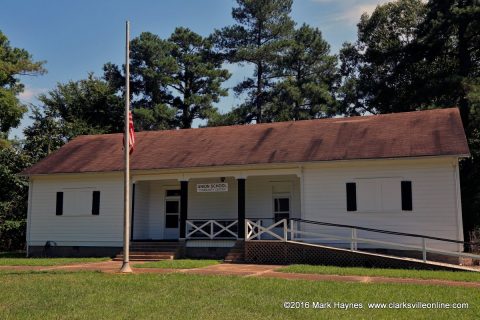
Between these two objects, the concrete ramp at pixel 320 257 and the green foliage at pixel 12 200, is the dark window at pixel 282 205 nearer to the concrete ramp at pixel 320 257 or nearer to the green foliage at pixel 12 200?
the concrete ramp at pixel 320 257

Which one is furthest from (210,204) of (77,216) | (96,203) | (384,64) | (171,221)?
(384,64)

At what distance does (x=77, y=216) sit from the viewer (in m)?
22.8

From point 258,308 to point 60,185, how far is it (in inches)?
643

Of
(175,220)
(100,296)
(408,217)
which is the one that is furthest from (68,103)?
(100,296)

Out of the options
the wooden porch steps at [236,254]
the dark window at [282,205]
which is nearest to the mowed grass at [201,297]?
the wooden porch steps at [236,254]

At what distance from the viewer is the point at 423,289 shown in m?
11.3

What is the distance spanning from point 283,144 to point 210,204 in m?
4.14

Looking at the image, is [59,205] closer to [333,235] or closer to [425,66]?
[333,235]

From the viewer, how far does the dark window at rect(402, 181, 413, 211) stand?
60.7ft

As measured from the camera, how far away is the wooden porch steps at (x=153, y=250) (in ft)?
65.1

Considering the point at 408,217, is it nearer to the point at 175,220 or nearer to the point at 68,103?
the point at 175,220

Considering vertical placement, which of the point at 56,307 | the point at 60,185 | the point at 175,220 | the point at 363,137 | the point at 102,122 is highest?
the point at 102,122

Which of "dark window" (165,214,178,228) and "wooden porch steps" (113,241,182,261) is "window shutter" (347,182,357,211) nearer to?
"wooden porch steps" (113,241,182,261)

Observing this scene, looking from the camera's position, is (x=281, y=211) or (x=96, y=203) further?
(x=96, y=203)
